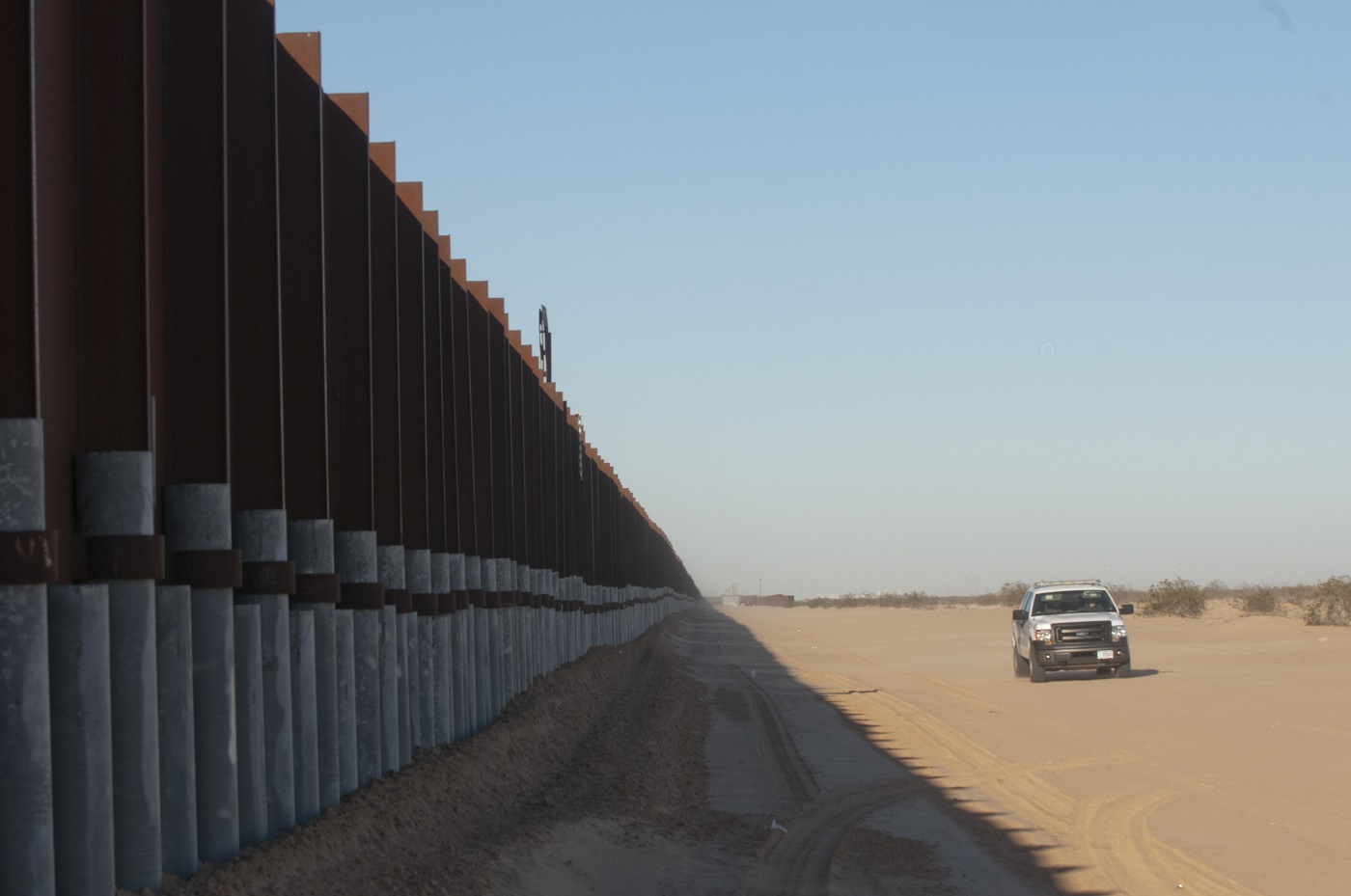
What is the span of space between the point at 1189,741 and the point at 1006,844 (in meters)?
7.82

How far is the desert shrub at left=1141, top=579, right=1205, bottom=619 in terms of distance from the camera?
67312 mm

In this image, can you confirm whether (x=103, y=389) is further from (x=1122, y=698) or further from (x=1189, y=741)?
(x=1122, y=698)

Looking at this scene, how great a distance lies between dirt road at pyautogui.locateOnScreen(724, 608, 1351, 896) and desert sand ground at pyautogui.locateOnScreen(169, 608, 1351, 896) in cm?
5

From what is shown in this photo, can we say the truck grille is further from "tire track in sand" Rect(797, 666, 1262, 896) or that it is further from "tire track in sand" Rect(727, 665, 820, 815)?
"tire track in sand" Rect(797, 666, 1262, 896)

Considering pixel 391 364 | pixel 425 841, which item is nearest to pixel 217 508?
pixel 425 841

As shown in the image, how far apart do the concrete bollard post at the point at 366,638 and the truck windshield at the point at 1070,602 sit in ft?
74.2

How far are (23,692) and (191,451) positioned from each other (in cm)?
217

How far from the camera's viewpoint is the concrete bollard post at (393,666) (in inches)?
412

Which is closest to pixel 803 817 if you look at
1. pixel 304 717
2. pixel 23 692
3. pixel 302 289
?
pixel 304 717

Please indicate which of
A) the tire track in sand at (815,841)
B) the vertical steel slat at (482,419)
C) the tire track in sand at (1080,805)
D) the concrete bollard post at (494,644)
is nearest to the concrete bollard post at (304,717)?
the tire track in sand at (815,841)

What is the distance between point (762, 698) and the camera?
85.6 ft

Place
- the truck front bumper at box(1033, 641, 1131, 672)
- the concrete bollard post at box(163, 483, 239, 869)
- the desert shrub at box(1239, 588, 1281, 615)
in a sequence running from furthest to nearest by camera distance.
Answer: the desert shrub at box(1239, 588, 1281, 615), the truck front bumper at box(1033, 641, 1131, 672), the concrete bollard post at box(163, 483, 239, 869)

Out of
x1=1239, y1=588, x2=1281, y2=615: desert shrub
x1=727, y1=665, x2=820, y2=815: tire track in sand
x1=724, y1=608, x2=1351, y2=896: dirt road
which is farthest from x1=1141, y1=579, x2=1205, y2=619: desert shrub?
x1=727, y1=665, x2=820, y2=815: tire track in sand

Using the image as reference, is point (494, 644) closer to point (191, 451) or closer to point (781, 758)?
point (781, 758)
